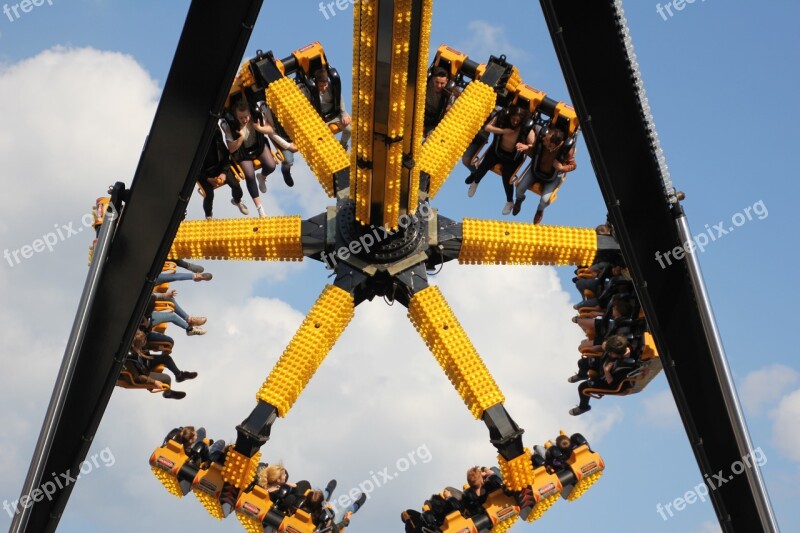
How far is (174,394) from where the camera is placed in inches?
864

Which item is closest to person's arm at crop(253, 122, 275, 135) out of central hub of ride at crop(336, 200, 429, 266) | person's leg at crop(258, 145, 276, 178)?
person's leg at crop(258, 145, 276, 178)

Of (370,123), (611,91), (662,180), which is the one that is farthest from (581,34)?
(370,123)

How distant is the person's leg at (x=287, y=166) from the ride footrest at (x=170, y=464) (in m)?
6.13

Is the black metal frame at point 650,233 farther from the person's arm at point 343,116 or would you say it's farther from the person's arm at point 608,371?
the person's arm at point 343,116

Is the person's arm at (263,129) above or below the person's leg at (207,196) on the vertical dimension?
above

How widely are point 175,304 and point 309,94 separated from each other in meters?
4.72

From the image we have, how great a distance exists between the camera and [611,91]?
594 inches

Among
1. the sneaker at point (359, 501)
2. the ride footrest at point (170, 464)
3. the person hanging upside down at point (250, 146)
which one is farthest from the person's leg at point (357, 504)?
the person hanging upside down at point (250, 146)

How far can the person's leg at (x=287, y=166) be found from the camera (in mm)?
23234

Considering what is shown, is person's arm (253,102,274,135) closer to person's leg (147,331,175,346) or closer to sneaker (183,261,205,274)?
sneaker (183,261,205,274)

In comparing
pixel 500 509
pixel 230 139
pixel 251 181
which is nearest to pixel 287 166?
pixel 251 181

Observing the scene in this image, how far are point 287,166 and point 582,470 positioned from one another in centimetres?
813

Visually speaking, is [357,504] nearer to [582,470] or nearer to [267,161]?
[582,470]

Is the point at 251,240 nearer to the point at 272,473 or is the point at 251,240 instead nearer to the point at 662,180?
the point at 272,473
